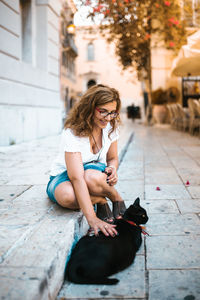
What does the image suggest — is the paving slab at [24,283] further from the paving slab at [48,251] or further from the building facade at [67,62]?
the building facade at [67,62]

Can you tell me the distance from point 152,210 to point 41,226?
4.25 ft

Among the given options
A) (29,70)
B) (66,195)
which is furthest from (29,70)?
(66,195)

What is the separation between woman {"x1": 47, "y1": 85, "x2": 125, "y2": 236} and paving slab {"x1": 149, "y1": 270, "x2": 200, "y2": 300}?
54cm

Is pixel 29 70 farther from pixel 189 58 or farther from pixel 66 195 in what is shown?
pixel 66 195

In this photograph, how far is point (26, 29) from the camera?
9.20 meters

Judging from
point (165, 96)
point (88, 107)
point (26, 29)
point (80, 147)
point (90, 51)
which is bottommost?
point (80, 147)

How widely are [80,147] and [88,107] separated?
1.08 feet

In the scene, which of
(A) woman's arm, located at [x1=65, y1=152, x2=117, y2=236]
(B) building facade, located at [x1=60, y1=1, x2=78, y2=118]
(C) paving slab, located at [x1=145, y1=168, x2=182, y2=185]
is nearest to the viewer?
(A) woman's arm, located at [x1=65, y1=152, x2=117, y2=236]

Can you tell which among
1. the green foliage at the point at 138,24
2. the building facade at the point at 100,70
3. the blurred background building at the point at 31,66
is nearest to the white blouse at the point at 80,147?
the blurred background building at the point at 31,66

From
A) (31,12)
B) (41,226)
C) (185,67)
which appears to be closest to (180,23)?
(185,67)

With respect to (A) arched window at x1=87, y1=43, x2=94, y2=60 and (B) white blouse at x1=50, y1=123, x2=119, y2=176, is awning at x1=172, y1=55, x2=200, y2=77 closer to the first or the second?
(B) white blouse at x1=50, y1=123, x2=119, y2=176

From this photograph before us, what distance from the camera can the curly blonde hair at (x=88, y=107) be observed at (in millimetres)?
2459

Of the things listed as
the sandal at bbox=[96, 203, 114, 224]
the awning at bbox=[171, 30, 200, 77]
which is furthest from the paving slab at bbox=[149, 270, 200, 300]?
the awning at bbox=[171, 30, 200, 77]

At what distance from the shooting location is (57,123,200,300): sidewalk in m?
1.76
